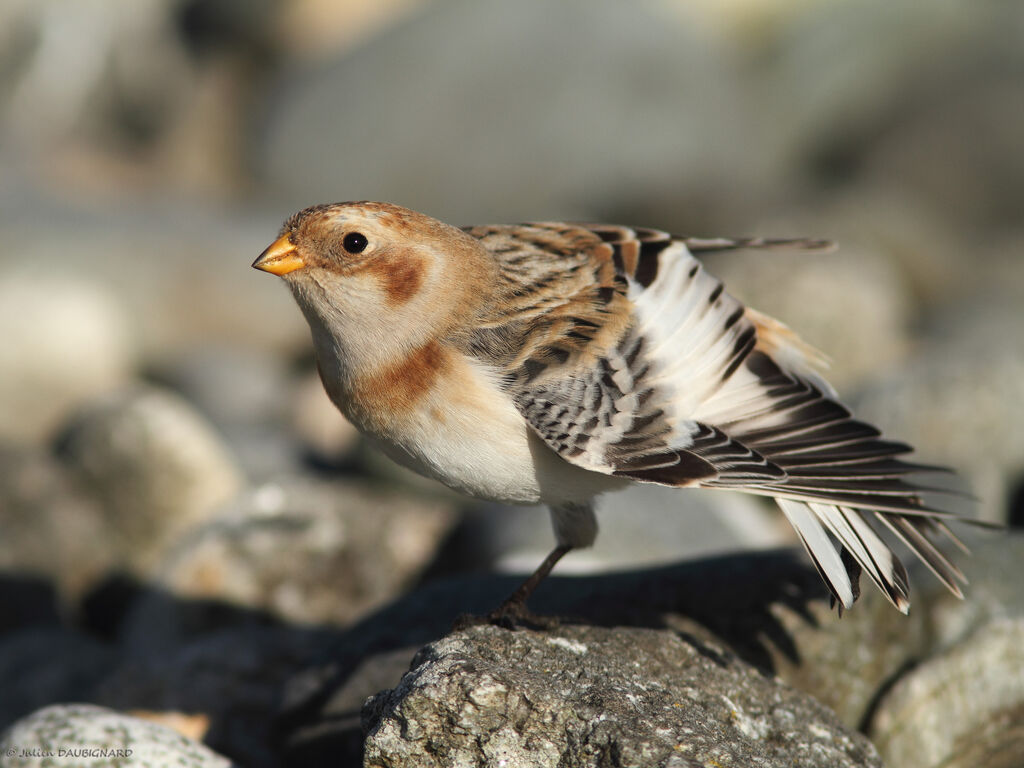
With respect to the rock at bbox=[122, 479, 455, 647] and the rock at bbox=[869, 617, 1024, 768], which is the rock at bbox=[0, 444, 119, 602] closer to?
the rock at bbox=[122, 479, 455, 647]

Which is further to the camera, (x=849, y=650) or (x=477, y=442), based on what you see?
(x=849, y=650)

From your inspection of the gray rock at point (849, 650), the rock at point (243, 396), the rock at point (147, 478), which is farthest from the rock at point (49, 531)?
the gray rock at point (849, 650)

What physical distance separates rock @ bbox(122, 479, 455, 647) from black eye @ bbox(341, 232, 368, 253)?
290 centimetres

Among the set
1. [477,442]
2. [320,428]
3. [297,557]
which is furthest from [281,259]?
[320,428]

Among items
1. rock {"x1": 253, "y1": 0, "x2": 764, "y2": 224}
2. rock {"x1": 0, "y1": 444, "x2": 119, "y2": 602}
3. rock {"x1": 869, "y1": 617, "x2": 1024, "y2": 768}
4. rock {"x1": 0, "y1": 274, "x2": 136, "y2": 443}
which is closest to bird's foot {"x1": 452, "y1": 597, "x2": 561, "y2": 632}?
rock {"x1": 869, "y1": 617, "x2": 1024, "y2": 768}

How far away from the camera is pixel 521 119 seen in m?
13.9

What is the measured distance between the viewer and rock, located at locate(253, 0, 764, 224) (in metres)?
13.6

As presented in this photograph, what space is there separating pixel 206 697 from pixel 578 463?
227 cm

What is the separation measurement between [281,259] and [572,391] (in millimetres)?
1062

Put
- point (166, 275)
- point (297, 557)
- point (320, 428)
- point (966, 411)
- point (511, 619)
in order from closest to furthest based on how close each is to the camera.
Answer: point (511, 619), point (297, 557), point (966, 411), point (320, 428), point (166, 275)

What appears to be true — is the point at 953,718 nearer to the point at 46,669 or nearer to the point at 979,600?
the point at 979,600

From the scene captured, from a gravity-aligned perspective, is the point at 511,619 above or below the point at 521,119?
below

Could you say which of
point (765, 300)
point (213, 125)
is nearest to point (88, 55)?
point (213, 125)

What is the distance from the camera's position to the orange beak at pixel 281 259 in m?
3.88
